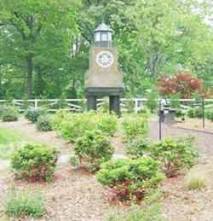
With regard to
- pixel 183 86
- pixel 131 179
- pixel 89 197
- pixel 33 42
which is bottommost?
pixel 89 197

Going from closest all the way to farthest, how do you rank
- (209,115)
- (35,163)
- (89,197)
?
(89,197) → (35,163) → (209,115)

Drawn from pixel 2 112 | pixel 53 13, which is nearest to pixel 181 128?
pixel 2 112

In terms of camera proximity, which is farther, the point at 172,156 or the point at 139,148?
the point at 139,148

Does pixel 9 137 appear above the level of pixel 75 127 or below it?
below

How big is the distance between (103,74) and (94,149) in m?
13.5

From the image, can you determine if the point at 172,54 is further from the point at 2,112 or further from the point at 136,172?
the point at 136,172

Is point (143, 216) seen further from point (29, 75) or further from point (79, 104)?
point (29, 75)

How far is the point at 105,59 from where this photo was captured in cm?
2370

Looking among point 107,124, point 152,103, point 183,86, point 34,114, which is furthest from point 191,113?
point 107,124

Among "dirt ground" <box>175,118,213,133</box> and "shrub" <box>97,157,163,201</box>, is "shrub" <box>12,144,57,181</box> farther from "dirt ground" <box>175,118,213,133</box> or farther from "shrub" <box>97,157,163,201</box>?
"dirt ground" <box>175,118,213,133</box>

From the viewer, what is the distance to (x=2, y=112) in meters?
25.1

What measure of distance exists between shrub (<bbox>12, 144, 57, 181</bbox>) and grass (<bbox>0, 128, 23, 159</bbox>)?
9.16 feet

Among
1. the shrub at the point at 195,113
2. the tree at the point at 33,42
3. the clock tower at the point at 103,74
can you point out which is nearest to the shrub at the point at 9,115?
the clock tower at the point at 103,74

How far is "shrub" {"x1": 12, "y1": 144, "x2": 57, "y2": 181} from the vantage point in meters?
9.73
